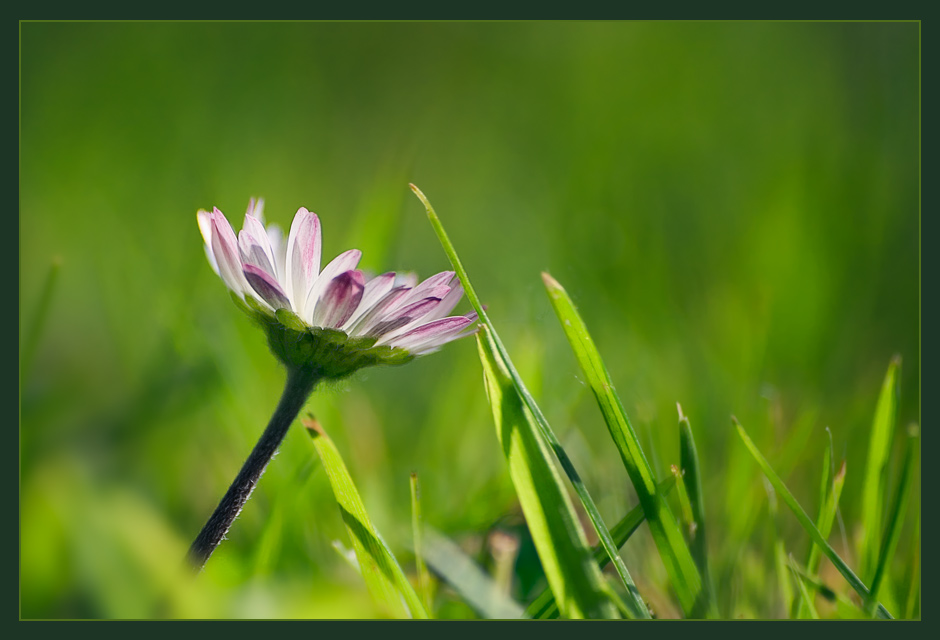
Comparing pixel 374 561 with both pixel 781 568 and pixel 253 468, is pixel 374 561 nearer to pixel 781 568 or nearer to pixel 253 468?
pixel 253 468

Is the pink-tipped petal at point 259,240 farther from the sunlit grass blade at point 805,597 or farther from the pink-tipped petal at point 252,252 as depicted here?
the sunlit grass blade at point 805,597

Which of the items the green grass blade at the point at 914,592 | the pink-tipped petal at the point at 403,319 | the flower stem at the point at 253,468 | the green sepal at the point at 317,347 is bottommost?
the green grass blade at the point at 914,592

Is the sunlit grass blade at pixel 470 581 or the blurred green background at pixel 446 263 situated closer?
the sunlit grass blade at pixel 470 581

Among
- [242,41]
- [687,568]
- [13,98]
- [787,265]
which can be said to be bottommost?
[687,568]

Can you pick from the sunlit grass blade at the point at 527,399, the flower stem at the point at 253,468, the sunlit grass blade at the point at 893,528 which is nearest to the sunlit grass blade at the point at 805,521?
the sunlit grass blade at the point at 893,528

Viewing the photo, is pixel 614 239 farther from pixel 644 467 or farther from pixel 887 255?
pixel 644 467

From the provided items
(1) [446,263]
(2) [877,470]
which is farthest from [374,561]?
(1) [446,263]

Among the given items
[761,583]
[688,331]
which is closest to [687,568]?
[761,583]
